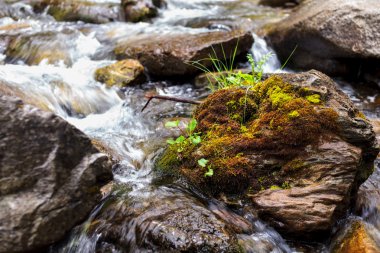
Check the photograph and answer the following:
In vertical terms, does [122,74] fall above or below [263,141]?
below

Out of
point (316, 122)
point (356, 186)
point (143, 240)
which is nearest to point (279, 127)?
point (316, 122)

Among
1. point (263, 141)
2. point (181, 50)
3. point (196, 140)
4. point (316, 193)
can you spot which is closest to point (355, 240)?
point (316, 193)

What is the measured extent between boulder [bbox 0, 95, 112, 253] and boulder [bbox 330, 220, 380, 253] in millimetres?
2210

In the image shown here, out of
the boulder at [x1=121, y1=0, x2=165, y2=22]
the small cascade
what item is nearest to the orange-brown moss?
the small cascade

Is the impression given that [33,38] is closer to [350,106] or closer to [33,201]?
[33,201]

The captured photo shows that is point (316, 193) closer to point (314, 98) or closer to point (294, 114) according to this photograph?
point (294, 114)

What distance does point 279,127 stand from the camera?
11.6 ft

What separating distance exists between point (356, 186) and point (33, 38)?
24.8ft

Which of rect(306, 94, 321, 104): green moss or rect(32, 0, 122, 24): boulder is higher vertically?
rect(306, 94, 321, 104): green moss

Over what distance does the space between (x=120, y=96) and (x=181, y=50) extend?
1594 mm

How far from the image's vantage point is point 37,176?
292 cm

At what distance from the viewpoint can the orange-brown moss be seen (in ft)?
11.3

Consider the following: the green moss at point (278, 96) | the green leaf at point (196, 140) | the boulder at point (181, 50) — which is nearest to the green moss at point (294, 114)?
the green moss at point (278, 96)

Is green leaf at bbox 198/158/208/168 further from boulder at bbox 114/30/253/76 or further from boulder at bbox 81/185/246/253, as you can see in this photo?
boulder at bbox 114/30/253/76
